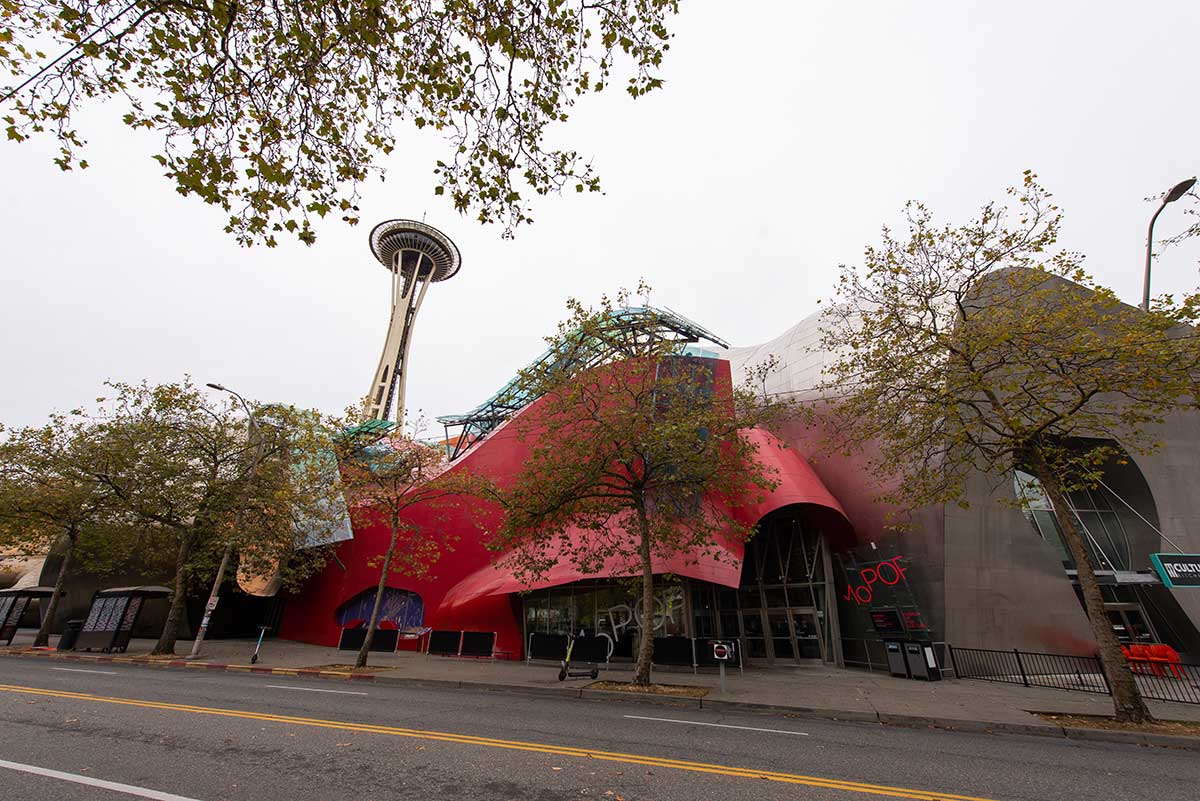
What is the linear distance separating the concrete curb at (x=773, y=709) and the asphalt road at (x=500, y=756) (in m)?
0.45

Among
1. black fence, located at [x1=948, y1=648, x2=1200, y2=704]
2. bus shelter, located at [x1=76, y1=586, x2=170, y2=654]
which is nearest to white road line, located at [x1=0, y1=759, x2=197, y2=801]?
black fence, located at [x1=948, y1=648, x2=1200, y2=704]

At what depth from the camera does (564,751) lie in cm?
648

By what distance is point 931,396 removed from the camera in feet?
42.1

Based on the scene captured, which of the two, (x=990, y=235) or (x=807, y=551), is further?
(x=807, y=551)

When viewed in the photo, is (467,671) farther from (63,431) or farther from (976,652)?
(63,431)

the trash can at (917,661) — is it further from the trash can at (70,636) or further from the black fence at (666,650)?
the trash can at (70,636)

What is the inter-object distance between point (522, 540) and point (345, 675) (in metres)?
5.92

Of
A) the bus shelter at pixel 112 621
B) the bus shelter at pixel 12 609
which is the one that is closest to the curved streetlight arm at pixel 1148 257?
the bus shelter at pixel 112 621

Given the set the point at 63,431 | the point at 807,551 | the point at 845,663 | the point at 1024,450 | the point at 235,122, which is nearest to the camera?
the point at 235,122

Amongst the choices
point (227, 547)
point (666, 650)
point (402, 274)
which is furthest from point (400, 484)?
point (402, 274)

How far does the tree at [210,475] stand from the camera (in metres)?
20.7

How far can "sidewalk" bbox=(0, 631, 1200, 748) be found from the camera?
9.80 metres

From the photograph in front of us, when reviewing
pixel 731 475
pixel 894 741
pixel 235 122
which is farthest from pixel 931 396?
pixel 235 122

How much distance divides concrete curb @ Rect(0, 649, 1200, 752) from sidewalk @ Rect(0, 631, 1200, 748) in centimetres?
2
